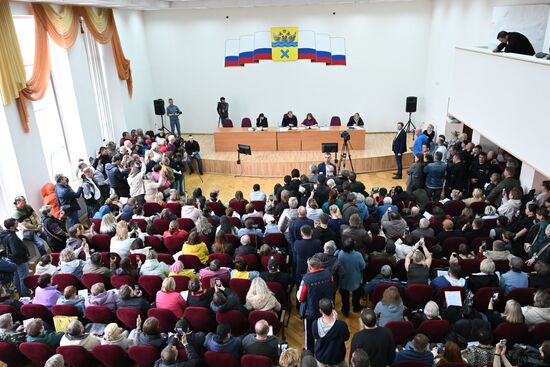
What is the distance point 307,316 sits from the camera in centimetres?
447

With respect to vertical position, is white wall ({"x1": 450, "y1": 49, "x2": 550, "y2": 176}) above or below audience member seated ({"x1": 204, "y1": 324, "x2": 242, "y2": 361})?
above

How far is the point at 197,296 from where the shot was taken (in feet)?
14.8

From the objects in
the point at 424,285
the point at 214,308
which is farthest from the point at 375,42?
the point at 214,308

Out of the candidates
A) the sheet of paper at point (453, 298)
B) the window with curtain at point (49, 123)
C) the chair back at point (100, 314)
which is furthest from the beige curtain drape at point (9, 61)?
the sheet of paper at point (453, 298)

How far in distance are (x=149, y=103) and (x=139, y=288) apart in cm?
1033

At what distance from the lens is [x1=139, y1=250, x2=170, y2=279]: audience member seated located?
522 cm

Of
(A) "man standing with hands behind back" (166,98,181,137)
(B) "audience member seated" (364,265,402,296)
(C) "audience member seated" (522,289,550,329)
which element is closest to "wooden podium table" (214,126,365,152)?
(A) "man standing with hands behind back" (166,98,181,137)

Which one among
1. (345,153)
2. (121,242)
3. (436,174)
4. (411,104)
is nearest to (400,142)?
(345,153)

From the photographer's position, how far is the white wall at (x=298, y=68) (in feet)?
43.9

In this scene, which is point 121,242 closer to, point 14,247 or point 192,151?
point 14,247

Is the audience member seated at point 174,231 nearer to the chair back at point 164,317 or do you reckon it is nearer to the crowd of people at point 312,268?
the crowd of people at point 312,268

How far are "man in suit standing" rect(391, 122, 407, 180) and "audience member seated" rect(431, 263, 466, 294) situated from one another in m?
6.29

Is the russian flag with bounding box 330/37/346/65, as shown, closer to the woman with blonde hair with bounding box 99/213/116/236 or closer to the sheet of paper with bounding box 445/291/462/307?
the woman with blonde hair with bounding box 99/213/116/236

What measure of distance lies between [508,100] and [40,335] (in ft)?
24.1
